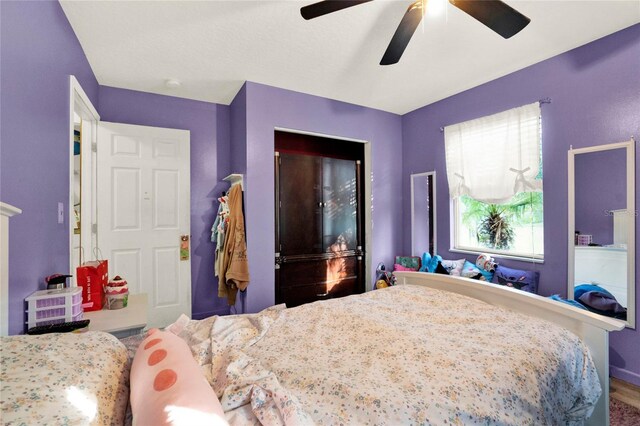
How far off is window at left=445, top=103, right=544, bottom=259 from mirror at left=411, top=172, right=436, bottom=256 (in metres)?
0.26

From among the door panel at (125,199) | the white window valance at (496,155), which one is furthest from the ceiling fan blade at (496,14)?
the door panel at (125,199)

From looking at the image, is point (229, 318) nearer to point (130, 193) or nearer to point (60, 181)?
point (60, 181)

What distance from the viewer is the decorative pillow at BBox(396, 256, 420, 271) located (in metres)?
3.54

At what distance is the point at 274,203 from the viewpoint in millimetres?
3029

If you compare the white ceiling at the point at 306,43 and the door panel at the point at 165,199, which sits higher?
the white ceiling at the point at 306,43

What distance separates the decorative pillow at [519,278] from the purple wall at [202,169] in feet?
9.72

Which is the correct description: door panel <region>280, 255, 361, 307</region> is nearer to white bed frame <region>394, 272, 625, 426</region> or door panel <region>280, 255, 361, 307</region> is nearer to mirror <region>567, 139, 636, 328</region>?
white bed frame <region>394, 272, 625, 426</region>

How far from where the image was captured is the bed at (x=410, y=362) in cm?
92

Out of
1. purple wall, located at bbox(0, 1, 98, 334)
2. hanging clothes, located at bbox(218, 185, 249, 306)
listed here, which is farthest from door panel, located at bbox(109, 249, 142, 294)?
purple wall, located at bbox(0, 1, 98, 334)

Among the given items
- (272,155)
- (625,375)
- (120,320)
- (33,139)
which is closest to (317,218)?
(272,155)

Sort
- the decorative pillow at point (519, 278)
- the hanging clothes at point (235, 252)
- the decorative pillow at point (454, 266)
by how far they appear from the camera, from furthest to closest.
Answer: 1. the decorative pillow at point (454, 266)
2. the hanging clothes at point (235, 252)
3. the decorative pillow at point (519, 278)

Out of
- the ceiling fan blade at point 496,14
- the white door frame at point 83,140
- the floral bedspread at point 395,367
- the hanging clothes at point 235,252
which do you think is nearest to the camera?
the floral bedspread at point 395,367

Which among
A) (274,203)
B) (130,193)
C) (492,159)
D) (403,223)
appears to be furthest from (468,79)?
(130,193)

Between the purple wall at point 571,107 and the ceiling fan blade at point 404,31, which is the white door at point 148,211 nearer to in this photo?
the ceiling fan blade at point 404,31
